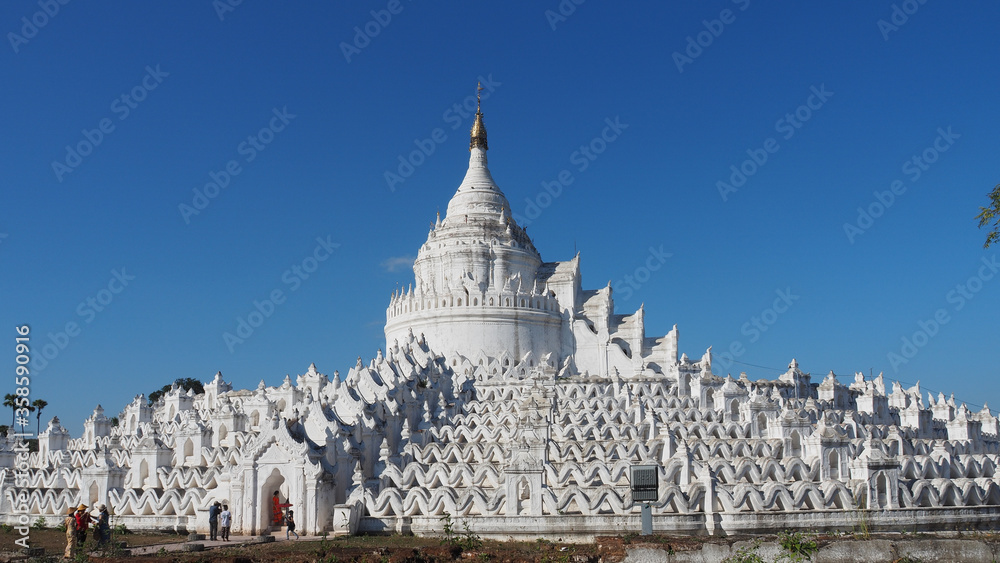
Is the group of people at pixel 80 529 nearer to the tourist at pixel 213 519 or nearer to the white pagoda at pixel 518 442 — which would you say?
the tourist at pixel 213 519

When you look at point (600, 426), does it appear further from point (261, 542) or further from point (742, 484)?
point (261, 542)

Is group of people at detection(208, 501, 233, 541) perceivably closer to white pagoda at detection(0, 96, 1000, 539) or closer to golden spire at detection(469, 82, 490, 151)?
white pagoda at detection(0, 96, 1000, 539)

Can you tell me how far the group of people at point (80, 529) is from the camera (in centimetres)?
2214

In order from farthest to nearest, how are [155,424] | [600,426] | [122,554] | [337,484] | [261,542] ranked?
[155,424] < [600,426] < [337,484] < [261,542] < [122,554]

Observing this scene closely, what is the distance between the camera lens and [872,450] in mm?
32031

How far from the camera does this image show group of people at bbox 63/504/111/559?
872 inches

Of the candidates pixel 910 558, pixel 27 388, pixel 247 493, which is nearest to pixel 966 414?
pixel 910 558

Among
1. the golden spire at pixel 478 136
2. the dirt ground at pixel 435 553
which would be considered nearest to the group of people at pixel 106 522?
the dirt ground at pixel 435 553

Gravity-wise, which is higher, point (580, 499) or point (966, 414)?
point (966, 414)

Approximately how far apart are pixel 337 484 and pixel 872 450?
18.8m

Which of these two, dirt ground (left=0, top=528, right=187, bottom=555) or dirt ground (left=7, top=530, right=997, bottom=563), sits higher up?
dirt ground (left=7, top=530, right=997, bottom=563)

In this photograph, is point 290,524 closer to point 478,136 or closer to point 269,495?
point 269,495

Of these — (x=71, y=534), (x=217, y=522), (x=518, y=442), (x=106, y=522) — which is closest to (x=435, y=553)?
(x=71, y=534)

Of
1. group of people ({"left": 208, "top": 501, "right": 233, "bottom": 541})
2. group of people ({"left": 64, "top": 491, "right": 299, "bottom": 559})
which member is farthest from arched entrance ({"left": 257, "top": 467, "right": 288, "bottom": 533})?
group of people ({"left": 208, "top": 501, "right": 233, "bottom": 541})
